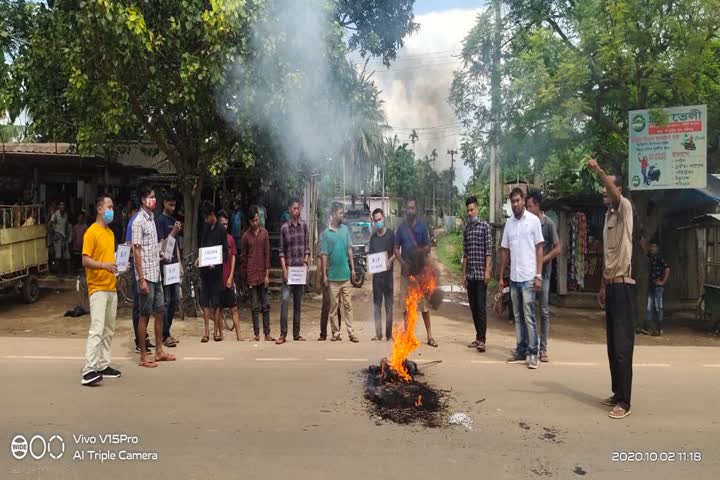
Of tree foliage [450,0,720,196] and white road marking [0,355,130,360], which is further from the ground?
tree foliage [450,0,720,196]

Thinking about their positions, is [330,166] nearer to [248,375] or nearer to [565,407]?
[248,375]

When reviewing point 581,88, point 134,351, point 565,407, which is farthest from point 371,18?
point 565,407

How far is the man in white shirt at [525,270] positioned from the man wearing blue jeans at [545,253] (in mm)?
302

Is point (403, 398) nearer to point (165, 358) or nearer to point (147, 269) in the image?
point (165, 358)

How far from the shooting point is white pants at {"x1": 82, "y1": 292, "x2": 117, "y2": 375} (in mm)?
5406

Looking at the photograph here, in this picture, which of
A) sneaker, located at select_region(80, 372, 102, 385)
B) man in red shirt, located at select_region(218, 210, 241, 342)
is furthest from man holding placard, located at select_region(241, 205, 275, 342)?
sneaker, located at select_region(80, 372, 102, 385)

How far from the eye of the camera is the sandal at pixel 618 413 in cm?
464

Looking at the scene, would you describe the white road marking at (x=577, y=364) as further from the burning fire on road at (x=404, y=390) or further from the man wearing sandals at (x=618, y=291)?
the burning fire on road at (x=404, y=390)

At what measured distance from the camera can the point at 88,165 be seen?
1469 cm

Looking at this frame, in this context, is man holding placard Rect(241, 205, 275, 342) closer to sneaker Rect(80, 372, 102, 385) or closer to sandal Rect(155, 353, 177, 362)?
sandal Rect(155, 353, 177, 362)

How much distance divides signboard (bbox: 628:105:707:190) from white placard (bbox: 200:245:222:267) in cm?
751

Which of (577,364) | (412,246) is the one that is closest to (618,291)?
(577,364)

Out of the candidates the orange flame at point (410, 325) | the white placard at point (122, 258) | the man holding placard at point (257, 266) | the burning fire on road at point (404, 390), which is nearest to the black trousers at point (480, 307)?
→ the orange flame at point (410, 325)
